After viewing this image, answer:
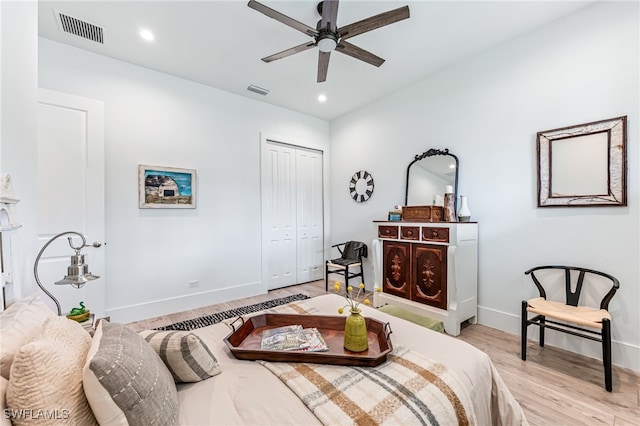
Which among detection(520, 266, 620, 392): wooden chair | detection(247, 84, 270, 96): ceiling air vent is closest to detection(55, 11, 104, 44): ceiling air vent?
detection(247, 84, 270, 96): ceiling air vent

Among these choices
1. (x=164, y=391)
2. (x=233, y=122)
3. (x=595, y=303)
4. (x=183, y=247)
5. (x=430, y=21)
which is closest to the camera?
(x=164, y=391)

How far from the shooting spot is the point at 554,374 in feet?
6.91

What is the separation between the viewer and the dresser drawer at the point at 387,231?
3.38 meters

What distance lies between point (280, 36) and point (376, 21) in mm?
1063

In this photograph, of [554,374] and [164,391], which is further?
[554,374]

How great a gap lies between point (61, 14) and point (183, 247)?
251cm

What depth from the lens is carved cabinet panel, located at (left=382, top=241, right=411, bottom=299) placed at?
3.21 meters

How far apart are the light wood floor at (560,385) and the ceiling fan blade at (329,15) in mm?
Result: 3049

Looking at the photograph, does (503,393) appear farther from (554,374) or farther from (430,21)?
(430,21)

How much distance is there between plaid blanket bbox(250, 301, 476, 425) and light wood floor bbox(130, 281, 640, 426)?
3.58 ft

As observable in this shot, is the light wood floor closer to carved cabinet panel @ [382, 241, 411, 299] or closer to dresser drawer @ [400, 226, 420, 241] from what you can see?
carved cabinet panel @ [382, 241, 411, 299]

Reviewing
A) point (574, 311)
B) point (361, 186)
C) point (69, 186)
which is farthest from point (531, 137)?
point (69, 186)

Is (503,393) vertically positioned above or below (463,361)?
below

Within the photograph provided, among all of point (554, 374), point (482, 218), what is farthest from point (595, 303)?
point (482, 218)
